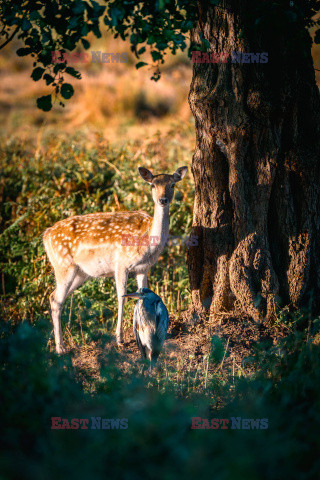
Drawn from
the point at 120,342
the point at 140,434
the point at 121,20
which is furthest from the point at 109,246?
the point at 140,434

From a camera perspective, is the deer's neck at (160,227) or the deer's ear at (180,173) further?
the deer's ear at (180,173)

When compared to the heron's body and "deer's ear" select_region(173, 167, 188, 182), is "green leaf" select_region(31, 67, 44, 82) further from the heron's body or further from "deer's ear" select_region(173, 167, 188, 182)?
the heron's body

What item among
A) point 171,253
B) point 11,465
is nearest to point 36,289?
point 171,253

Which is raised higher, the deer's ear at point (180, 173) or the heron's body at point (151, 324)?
the deer's ear at point (180, 173)

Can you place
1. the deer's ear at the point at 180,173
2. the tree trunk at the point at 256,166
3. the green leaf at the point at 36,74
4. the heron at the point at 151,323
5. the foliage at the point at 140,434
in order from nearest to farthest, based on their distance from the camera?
the foliage at the point at 140,434, the heron at the point at 151,323, the green leaf at the point at 36,74, the tree trunk at the point at 256,166, the deer's ear at the point at 180,173

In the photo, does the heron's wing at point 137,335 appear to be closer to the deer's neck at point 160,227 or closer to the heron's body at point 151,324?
the heron's body at point 151,324

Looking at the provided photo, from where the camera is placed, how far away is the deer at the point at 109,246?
5.69 meters

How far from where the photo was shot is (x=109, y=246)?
5.84m

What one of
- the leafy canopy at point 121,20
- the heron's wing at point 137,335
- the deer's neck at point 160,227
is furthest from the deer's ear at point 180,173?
the heron's wing at point 137,335

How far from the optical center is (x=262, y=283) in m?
4.98

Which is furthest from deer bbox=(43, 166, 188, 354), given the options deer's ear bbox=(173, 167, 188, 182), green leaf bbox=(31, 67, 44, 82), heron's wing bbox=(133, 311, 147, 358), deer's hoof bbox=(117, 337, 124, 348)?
green leaf bbox=(31, 67, 44, 82)

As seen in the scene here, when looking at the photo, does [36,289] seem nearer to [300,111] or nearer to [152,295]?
[152,295]

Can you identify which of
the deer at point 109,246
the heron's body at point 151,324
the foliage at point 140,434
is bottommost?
the foliage at point 140,434

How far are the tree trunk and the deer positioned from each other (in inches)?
26.4
